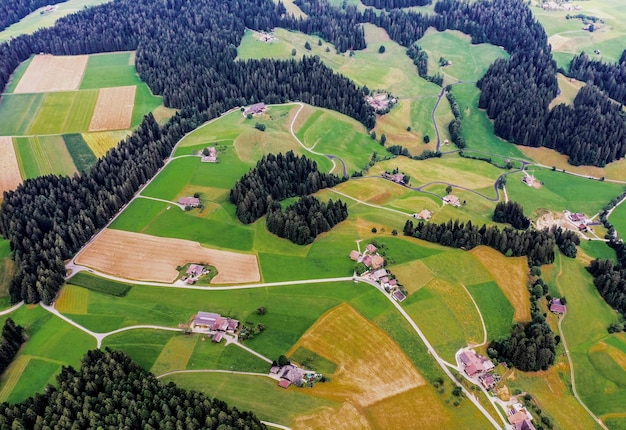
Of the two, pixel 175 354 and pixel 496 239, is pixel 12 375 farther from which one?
pixel 496 239

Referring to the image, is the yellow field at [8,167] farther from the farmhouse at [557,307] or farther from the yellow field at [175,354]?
the farmhouse at [557,307]

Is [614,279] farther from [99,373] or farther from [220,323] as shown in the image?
[99,373]

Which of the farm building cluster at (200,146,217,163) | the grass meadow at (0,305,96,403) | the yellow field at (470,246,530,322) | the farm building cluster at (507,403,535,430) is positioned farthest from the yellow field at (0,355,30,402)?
the yellow field at (470,246,530,322)

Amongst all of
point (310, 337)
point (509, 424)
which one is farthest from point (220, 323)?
point (509, 424)

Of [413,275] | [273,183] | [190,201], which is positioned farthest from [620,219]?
[190,201]

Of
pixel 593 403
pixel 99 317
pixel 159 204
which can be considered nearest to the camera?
pixel 593 403

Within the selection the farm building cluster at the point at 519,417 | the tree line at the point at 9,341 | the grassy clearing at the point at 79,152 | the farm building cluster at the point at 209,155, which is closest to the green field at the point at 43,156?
the grassy clearing at the point at 79,152
